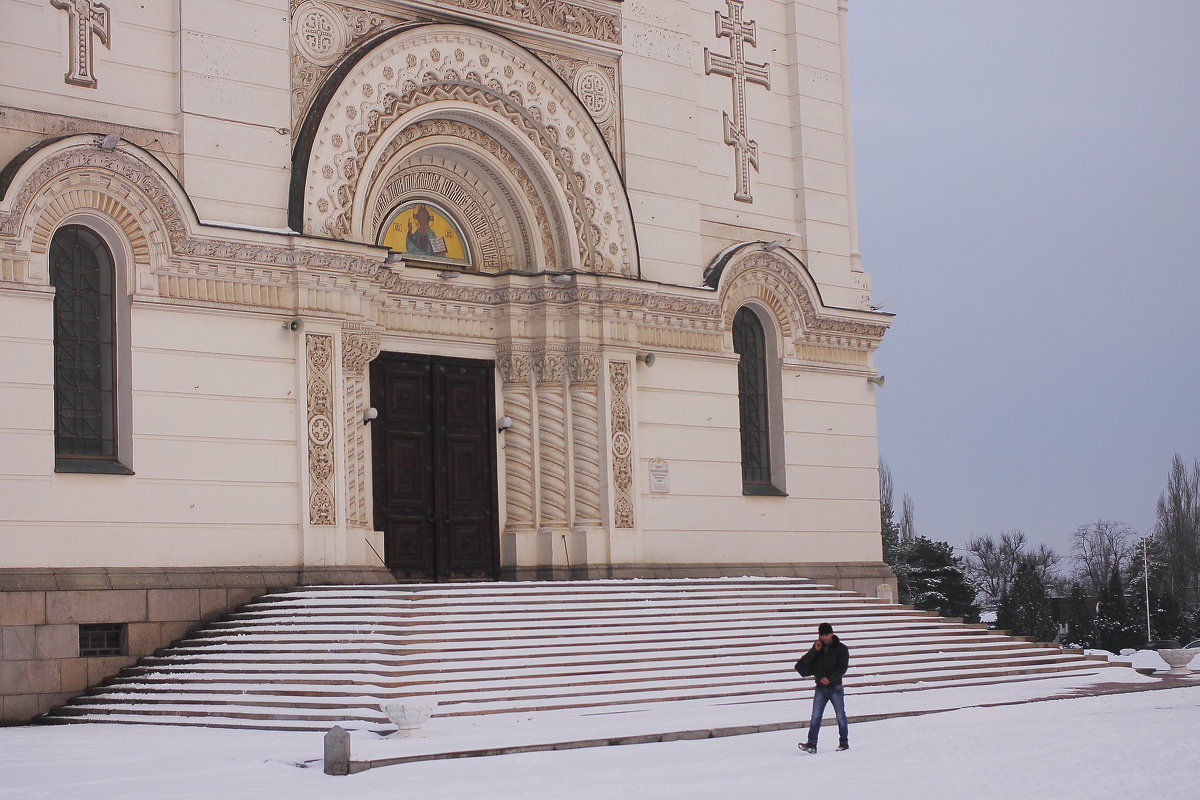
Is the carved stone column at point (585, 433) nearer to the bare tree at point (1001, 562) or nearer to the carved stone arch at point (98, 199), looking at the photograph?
the carved stone arch at point (98, 199)

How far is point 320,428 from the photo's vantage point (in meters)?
23.1

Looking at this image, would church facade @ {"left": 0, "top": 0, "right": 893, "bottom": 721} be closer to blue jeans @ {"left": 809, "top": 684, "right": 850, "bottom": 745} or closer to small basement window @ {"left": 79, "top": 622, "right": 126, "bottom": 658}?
small basement window @ {"left": 79, "top": 622, "right": 126, "bottom": 658}

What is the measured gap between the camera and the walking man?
51.6 ft

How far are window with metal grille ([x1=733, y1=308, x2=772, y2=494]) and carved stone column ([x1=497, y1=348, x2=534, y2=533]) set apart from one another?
175 inches

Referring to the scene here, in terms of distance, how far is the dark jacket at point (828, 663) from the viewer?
16.1m

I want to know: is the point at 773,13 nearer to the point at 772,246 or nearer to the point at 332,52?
the point at 772,246

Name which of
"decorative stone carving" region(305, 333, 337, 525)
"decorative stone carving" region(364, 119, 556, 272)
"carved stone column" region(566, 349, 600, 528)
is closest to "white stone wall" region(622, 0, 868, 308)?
"decorative stone carving" region(364, 119, 556, 272)

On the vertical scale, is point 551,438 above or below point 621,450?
above

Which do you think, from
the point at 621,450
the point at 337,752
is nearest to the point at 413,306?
the point at 621,450

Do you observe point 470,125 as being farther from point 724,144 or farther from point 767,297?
point 767,297

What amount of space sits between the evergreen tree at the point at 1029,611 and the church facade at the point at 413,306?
13708 mm

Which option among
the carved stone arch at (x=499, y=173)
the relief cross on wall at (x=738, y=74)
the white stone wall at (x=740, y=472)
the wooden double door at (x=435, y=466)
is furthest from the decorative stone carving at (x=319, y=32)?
the relief cross on wall at (x=738, y=74)

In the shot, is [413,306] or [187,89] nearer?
[187,89]

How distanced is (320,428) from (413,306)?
339 cm
